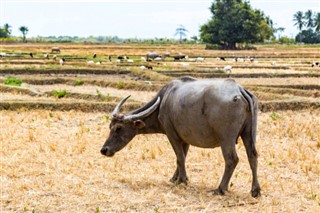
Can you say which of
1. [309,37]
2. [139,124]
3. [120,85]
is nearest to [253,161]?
[139,124]

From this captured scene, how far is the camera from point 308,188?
20.1 feet

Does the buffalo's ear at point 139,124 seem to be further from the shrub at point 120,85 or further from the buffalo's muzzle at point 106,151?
the shrub at point 120,85

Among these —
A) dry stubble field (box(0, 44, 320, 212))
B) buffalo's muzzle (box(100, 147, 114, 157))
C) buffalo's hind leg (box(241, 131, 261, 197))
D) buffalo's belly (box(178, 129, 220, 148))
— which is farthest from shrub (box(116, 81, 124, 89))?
buffalo's hind leg (box(241, 131, 261, 197))

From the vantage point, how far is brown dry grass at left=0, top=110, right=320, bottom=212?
5.55 meters

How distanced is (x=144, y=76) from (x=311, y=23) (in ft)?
305

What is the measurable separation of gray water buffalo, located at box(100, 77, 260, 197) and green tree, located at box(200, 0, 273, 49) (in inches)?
2022

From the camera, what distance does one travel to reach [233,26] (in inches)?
2269

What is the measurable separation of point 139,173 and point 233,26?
52078mm

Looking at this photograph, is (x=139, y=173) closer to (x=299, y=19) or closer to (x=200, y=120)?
(x=200, y=120)

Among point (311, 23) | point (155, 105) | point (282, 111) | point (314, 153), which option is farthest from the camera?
point (311, 23)

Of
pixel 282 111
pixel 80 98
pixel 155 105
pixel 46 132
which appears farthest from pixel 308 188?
pixel 80 98

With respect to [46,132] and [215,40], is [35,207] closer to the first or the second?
[46,132]

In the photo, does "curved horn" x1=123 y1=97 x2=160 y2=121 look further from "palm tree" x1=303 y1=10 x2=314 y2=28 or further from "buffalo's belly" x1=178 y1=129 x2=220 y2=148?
"palm tree" x1=303 y1=10 x2=314 y2=28

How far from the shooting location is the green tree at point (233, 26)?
189 ft
